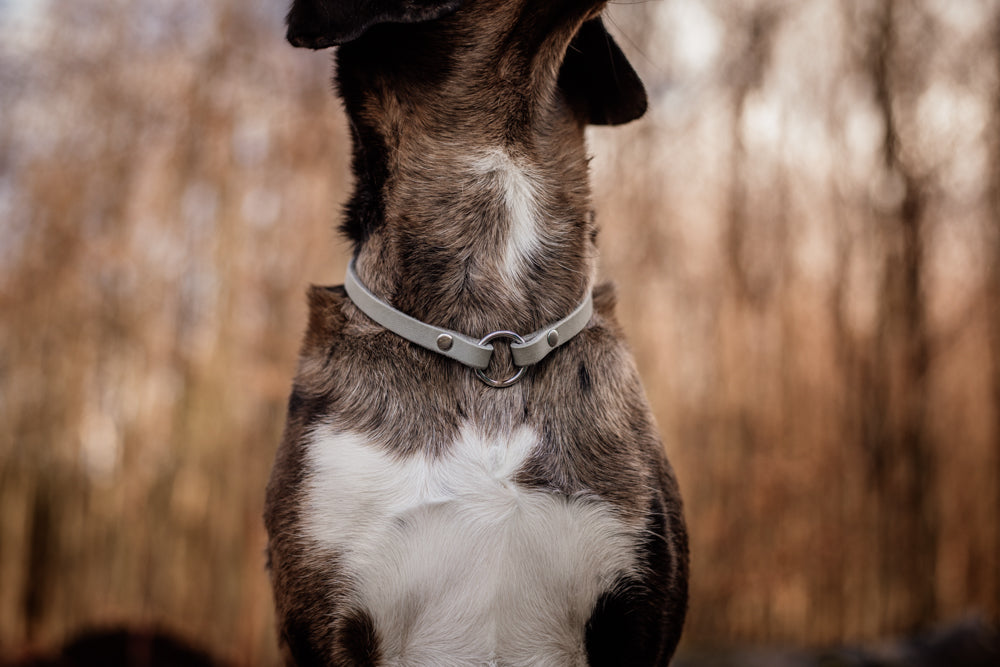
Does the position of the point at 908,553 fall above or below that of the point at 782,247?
below

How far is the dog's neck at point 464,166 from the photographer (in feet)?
5.93

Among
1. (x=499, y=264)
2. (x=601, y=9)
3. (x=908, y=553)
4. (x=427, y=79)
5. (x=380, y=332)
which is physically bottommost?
(x=908, y=553)

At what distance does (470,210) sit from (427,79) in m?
0.32

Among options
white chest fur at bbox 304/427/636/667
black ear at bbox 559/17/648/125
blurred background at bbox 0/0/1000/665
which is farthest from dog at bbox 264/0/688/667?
blurred background at bbox 0/0/1000/665

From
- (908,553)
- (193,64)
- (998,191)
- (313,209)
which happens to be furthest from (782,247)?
(193,64)

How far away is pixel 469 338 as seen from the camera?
A: 172 cm

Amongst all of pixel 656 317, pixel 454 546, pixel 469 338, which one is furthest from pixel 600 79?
pixel 656 317

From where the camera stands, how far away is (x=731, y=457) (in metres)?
6.95

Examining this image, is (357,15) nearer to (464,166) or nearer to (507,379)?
(464,166)

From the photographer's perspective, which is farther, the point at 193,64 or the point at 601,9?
the point at 193,64

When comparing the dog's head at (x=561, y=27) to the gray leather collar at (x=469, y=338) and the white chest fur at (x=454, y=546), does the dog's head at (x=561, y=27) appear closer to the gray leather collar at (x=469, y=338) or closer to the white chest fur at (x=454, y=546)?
the gray leather collar at (x=469, y=338)

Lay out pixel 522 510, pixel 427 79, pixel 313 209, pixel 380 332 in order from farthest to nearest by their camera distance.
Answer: pixel 313 209
pixel 427 79
pixel 380 332
pixel 522 510

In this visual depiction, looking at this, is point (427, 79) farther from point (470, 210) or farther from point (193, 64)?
point (193, 64)

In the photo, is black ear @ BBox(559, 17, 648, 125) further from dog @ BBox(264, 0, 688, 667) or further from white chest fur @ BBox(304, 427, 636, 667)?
white chest fur @ BBox(304, 427, 636, 667)
